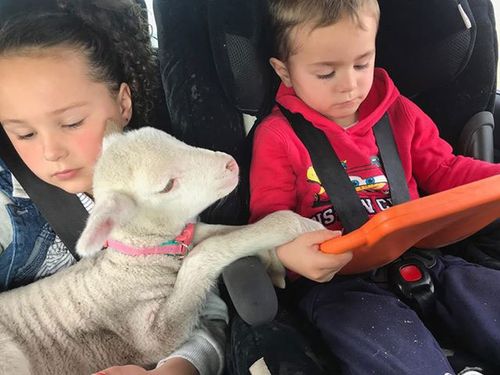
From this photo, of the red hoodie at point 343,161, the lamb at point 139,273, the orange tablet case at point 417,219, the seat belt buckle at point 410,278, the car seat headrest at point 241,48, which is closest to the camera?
the orange tablet case at point 417,219

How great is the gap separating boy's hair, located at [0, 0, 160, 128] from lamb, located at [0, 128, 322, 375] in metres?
0.30

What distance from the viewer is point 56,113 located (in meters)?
1.36

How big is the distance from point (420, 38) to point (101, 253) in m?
1.16

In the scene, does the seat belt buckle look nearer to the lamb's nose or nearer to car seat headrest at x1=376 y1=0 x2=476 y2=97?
the lamb's nose

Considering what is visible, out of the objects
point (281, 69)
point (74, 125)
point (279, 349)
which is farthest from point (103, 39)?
point (279, 349)

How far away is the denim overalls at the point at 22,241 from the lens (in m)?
1.52

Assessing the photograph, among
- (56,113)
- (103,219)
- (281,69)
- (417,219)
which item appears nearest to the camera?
(417,219)

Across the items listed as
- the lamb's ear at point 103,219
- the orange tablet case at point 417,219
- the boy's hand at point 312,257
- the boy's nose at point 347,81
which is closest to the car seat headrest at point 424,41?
the boy's nose at point 347,81

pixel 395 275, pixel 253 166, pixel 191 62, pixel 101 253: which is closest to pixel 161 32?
pixel 191 62

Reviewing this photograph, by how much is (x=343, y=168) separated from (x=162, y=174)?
22.3 inches

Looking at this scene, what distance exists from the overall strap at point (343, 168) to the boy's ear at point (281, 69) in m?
0.08

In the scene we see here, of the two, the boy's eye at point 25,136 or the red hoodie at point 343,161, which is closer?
the boy's eye at point 25,136

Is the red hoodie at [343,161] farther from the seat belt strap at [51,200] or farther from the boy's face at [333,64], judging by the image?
the seat belt strap at [51,200]

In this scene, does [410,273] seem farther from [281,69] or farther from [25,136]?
[25,136]
